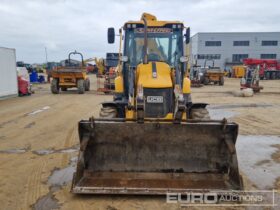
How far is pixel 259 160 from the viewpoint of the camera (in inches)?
223

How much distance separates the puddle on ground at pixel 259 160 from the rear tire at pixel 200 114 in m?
1.06

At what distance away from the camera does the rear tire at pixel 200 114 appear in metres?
5.76

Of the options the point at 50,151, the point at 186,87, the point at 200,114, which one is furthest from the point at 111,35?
the point at 50,151

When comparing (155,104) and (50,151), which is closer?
(155,104)

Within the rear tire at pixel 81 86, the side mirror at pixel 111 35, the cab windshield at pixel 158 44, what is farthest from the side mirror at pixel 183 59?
the rear tire at pixel 81 86

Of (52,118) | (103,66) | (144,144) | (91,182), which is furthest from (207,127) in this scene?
(103,66)

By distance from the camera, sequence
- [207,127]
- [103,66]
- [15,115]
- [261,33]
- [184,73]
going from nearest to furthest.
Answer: [207,127] → [184,73] → [15,115] → [103,66] → [261,33]

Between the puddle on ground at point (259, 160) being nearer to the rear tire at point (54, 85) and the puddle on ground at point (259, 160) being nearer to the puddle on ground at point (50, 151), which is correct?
the puddle on ground at point (50, 151)

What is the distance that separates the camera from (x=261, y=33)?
62.4 m

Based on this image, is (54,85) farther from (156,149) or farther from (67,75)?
(156,149)

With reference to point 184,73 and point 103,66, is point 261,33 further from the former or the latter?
point 184,73

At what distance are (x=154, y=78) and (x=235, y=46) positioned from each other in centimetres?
6248

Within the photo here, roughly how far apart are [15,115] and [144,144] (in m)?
7.88

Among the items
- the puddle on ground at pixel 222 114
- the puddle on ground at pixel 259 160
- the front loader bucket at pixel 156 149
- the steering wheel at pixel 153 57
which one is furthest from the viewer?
the puddle on ground at pixel 222 114
